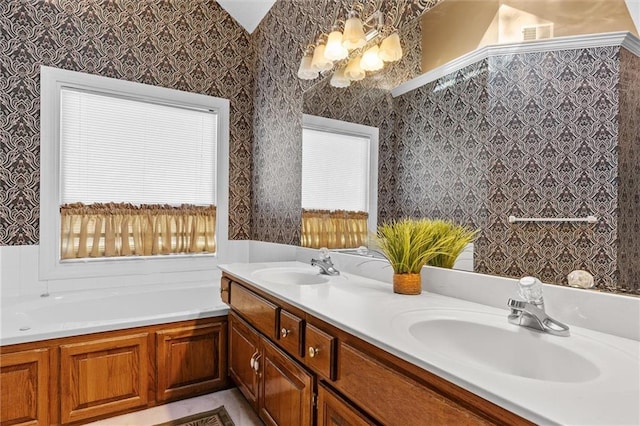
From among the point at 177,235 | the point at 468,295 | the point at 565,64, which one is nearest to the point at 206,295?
the point at 177,235

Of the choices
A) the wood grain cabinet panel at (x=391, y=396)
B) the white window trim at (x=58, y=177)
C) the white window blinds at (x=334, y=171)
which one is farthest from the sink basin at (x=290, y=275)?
the white window trim at (x=58, y=177)

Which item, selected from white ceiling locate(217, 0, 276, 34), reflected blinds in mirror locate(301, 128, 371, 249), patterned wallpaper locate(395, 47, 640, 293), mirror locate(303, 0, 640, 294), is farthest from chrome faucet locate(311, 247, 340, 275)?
white ceiling locate(217, 0, 276, 34)

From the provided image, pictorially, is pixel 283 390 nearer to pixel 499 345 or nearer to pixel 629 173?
pixel 499 345

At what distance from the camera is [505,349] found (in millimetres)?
1054

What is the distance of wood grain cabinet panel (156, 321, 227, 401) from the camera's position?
225 centimetres

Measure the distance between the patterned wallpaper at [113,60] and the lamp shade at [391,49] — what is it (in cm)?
184

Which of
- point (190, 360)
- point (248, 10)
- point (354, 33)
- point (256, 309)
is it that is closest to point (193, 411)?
point (190, 360)

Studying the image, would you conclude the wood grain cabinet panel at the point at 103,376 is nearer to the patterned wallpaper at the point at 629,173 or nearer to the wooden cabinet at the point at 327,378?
the wooden cabinet at the point at 327,378

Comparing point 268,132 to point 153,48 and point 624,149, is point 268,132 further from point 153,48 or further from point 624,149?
point 624,149

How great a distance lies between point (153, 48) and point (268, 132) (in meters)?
1.14

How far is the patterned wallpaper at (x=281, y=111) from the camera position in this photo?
2.68m

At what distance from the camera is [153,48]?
3.04 m

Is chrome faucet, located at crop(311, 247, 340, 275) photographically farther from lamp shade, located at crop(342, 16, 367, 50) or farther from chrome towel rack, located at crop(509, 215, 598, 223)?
lamp shade, located at crop(342, 16, 367, 50)

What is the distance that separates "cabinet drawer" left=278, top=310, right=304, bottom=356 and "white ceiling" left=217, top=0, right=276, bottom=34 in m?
2.73
